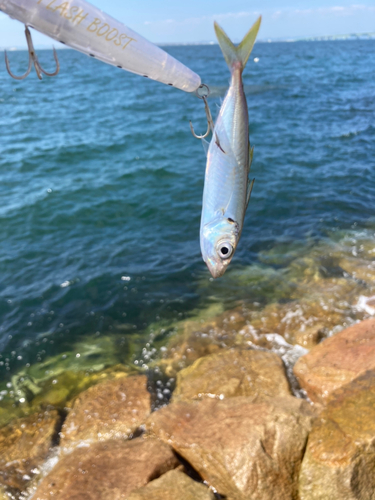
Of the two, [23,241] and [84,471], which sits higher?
[84,471]

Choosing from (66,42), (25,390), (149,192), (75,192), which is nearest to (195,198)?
(149,192)

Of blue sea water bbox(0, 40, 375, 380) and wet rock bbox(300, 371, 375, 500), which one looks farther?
blue sea water bbox(0, 40, 375, 380)

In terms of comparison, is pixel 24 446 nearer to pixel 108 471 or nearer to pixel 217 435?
pixel 108 471

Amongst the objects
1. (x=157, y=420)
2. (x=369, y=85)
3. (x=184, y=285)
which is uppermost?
(x=369, y=85)

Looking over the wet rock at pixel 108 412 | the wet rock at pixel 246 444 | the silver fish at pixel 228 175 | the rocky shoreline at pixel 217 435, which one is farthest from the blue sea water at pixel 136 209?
the wet rock at pixel 246 444

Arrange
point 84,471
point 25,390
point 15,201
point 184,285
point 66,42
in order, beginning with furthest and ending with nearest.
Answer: point 15,201, point 184,285, point 25,390, point 84,471, point 66,42

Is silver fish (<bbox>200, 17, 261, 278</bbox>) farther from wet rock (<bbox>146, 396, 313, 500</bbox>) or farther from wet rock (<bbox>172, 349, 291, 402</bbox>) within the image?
wet rock (<bbox>172, 349, 291, 402</bbox>)

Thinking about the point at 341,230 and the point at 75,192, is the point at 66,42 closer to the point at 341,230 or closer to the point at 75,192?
the point at 341,230

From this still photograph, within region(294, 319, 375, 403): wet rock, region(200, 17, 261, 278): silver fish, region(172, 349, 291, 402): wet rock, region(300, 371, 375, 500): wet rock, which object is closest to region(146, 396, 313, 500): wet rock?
region(300, 371, 375, 500): wet rock
